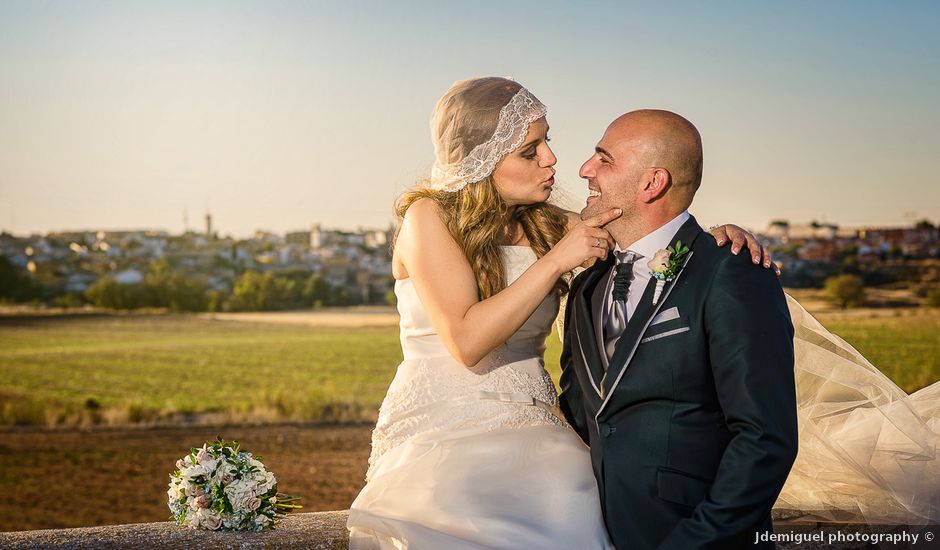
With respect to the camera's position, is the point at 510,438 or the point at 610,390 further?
the point at 510,438

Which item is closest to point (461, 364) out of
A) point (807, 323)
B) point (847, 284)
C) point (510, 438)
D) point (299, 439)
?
point (510, 438)

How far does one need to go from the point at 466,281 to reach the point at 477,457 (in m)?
0.52

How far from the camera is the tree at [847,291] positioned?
21359 millimetres

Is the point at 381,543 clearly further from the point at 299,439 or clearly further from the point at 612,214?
the point at 299,439

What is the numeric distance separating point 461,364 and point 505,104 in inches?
33.9

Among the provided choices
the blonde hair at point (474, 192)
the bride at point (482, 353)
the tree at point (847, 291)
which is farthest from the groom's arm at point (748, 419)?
the tree at point (847, 291)

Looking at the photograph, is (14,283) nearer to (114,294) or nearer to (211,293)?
(114,294)

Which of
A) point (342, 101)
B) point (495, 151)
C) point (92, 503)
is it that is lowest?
point (92, 503)

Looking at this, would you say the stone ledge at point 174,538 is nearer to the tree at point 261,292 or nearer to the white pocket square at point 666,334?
the white pocket square at point 666,334

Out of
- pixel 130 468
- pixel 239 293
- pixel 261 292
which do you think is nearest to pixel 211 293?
pixel 239 293

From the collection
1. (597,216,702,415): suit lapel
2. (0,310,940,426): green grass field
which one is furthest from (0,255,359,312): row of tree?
(597,216,702,415): suit lapel

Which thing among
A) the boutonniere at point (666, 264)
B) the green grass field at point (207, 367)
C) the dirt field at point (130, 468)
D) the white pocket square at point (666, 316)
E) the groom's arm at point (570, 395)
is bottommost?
the dirt field at point (130, 468)

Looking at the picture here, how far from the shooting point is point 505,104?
296 centimetres

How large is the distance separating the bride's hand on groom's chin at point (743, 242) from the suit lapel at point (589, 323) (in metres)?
0.34
